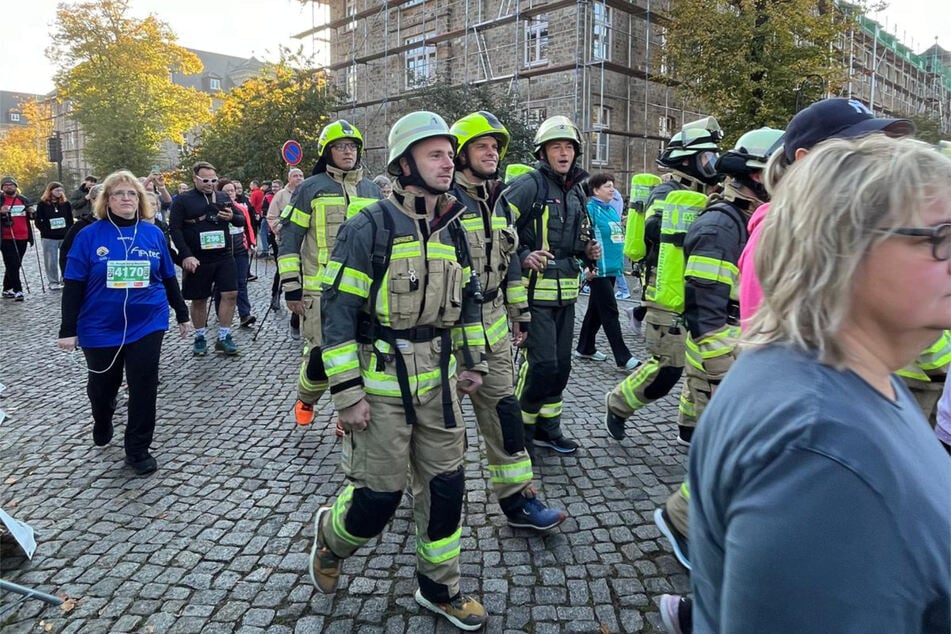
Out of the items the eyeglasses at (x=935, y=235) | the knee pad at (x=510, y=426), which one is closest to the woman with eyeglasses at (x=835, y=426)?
the eyeglasses at (x=935, y=235)

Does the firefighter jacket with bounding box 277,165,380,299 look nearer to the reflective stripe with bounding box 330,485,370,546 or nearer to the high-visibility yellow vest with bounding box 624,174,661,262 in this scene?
the high-visibility yellow vest with bounding box 624,174,661,262

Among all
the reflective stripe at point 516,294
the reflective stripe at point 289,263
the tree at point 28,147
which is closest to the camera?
the reflective stripe at point 516,294

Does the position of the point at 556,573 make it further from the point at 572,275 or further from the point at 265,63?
the point at 265,63

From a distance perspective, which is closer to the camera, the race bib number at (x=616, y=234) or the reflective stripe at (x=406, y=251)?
the reflective stripe at (x=406, y=251)

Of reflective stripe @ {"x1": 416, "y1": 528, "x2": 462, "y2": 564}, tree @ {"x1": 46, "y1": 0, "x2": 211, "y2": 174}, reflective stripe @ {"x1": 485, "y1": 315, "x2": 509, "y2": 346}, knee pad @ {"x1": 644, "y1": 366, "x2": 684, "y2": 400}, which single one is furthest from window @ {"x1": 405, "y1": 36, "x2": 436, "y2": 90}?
reflective stripe @ {"x1": 416, "y1": 528, "x2": 462, "y2": 564}

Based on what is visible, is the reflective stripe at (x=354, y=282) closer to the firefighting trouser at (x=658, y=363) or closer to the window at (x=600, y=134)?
the firefighting trouser at (x=658, y=363)

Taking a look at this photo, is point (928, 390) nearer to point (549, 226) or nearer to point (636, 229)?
point (549, 226)

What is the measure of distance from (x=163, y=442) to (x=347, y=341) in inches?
126

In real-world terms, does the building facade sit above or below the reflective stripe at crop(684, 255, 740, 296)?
above

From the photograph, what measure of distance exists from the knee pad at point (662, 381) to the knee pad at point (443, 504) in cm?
228

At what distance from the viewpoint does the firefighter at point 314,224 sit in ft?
18.1

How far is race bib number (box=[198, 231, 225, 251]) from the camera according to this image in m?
7.99

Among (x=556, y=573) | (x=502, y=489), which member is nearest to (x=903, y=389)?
(x=556, y=573)

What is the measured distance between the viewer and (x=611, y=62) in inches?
904
